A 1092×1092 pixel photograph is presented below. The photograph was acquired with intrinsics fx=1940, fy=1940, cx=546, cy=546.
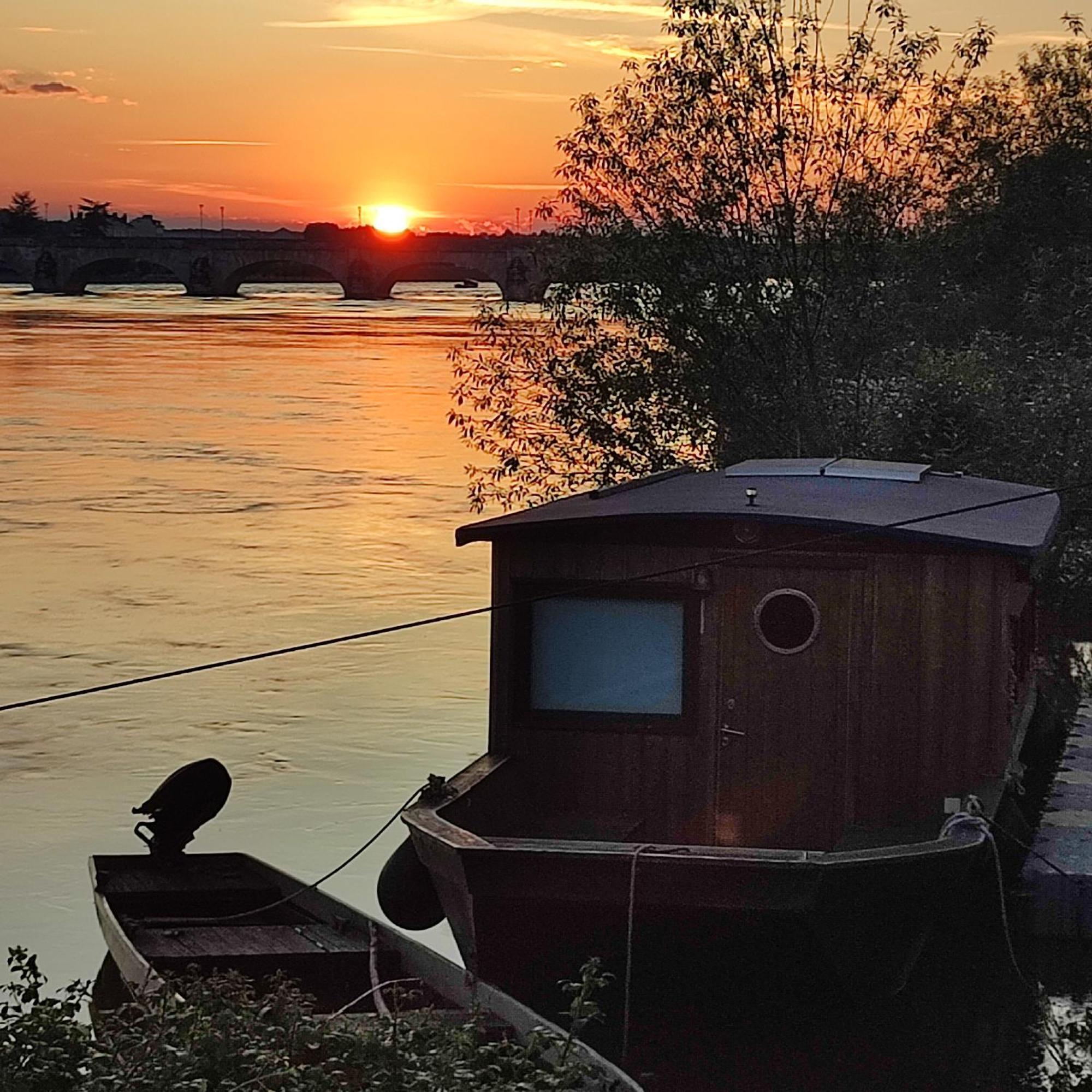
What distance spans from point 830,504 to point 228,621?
1798 centimetres

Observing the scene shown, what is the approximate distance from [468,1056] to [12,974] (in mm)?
6969

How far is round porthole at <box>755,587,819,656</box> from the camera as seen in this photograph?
43.5 ft

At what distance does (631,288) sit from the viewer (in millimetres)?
27875

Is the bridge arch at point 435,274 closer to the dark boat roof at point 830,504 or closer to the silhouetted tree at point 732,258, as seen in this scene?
the silhouetted tree at point 732,258

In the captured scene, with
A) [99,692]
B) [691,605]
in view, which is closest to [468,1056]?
[691,605]

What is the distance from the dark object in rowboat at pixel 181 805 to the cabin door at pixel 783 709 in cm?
435

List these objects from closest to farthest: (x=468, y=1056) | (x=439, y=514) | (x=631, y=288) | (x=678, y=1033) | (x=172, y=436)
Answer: (x=468, y=1056) < (x=678, y=1033) < (x=631, y=288) < (x=439, y=514) < (x=172, y=436)

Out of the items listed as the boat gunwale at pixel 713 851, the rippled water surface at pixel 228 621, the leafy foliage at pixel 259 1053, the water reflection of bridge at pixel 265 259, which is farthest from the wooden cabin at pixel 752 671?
the water reflection of bridge at pixel 265 259

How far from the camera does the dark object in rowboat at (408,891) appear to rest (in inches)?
541

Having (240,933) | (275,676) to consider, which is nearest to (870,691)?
(240,933)

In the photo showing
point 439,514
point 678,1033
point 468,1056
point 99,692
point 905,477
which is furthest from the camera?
point 439,514

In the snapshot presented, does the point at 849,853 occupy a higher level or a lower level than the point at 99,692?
higher

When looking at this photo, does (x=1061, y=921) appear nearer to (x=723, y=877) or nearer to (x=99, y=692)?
(x=723, y=877)

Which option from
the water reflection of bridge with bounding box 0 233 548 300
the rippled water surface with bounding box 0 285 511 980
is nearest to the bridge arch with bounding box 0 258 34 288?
the water reflection of bridge with bounding box 0 233 548 300
